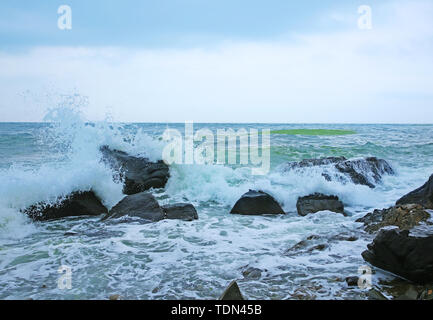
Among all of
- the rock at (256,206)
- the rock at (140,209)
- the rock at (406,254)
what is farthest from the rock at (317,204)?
the rock at (406,254)

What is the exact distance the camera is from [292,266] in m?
3.97

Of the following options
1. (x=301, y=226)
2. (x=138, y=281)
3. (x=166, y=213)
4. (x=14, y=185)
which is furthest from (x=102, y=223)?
(x=301, y=226)

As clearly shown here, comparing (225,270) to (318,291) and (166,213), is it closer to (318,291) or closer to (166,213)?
(318,291)

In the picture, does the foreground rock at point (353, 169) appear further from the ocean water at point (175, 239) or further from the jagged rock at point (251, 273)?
the jagged rock at point (251, 273)

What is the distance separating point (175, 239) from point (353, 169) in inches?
248

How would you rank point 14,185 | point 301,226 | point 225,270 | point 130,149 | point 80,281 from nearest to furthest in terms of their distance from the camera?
point 80,281 < point 225,270 < point 301,226 < point 14,185 < point 130,149

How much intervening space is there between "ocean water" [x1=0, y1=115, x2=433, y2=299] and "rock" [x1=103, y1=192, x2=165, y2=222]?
1.01ft

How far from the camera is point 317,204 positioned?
279 inches

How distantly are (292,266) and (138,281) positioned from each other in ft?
5.33

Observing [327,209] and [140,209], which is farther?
[327,209]

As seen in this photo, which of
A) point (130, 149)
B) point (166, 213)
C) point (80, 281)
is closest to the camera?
point (80, 281)

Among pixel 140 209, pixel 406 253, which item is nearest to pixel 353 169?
pixel 140 209

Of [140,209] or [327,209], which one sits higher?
[140,209]

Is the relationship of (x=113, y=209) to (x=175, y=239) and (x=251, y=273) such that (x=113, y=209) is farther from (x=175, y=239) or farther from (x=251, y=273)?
(x=251, y=273)
